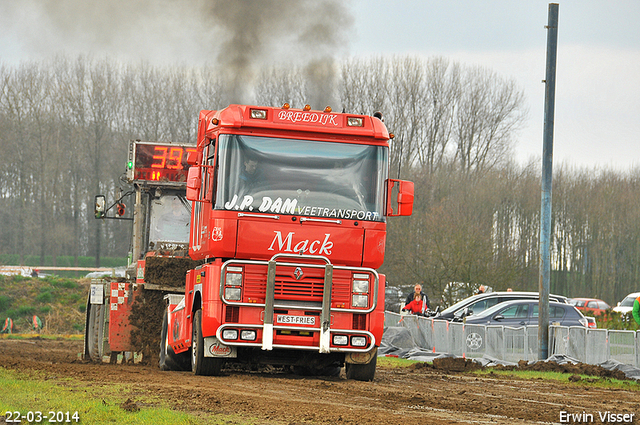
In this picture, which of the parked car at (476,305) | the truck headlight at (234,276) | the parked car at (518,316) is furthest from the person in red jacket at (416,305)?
the truck headlight at (234,276)

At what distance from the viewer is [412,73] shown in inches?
2224

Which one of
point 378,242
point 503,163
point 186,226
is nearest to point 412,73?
point 503,163

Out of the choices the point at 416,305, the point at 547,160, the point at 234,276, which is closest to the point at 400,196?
the point at 234,276

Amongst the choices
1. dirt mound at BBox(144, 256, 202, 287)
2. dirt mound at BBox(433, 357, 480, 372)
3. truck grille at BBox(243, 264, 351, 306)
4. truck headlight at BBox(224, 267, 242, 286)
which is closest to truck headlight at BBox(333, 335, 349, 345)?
truck grille at BBox(243, 264, 351, 306)

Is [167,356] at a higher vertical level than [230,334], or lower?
lower

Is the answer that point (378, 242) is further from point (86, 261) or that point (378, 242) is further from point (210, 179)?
point (86, 261)

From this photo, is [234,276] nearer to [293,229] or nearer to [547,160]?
[293,229]

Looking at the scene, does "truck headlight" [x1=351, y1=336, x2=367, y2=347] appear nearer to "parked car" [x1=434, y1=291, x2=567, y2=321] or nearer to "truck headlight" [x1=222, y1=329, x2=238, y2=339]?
"truck headlight" [x1=222, y1=329, x2=238, y2=339]

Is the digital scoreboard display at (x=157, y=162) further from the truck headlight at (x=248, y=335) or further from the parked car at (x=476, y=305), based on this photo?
the parked car at (x=476, y=305)

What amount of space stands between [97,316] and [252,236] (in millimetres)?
6164

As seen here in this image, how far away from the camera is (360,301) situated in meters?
10.8

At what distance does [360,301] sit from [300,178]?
72.8 inches

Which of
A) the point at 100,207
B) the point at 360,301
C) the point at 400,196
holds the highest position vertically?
the point at 400,196

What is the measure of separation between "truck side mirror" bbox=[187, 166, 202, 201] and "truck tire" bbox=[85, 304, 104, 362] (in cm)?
508
